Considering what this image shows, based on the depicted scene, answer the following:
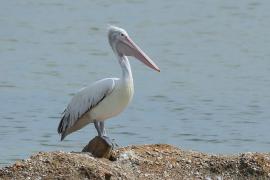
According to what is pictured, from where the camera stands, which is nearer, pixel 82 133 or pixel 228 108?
pixel 82 133

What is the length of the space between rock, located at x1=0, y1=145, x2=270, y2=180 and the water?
292 cm

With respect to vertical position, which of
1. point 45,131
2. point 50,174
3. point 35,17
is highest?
point 50,174

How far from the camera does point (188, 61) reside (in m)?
19.0

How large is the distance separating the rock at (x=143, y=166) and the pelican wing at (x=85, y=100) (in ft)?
2.89

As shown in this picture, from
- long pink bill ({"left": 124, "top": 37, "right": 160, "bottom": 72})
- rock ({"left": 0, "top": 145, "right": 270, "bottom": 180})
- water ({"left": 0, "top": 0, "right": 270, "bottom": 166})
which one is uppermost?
long pink bill ({"left": 124, "top": 37, "right": 160, "bottom": 72})

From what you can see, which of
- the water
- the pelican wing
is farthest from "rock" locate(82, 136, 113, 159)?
the water

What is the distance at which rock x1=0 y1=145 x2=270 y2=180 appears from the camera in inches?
340

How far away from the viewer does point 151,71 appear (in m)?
17.8

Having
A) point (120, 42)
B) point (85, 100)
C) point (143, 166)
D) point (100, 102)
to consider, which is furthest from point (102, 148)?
point (120, 42)

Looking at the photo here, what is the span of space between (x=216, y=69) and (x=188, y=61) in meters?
0.73

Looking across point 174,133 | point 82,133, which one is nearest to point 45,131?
point 82,133

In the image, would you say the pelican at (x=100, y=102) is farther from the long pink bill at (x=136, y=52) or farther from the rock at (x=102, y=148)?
the rock at (x=102, y=148)

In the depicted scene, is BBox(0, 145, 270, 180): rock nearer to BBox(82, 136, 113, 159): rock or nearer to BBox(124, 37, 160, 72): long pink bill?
BBox(82, 136, 113, 159): rock

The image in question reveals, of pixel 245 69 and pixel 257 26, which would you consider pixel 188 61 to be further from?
pixel 257 26
